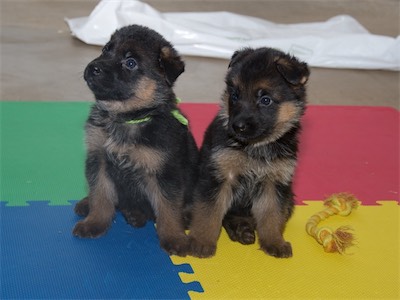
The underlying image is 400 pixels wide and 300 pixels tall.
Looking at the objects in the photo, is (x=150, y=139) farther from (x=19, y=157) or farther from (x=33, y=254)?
(x=19, y=157)

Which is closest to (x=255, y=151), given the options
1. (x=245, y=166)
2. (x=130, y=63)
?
(x=245, y=166)

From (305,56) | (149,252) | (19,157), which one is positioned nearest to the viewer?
(149,252)

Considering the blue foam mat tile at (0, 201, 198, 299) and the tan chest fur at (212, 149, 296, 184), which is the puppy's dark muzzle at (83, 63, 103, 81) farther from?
the blue foam mat tile at (0, 201, 198, 299)

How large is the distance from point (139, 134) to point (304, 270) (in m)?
1.35

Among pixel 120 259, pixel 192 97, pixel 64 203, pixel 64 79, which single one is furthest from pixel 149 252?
pixel 64 79

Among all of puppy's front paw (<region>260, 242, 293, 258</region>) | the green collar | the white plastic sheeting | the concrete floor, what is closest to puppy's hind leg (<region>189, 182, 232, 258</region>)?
puppy's front paw (<region>260, 242, 293, 258</region>)

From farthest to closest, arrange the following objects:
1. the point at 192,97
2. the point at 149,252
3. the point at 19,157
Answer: the point at 192,97 → the point at 19,157 → the point at 149,252

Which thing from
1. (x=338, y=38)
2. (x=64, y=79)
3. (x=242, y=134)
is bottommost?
(x=64, y=79)

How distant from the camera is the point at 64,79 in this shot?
7.95m

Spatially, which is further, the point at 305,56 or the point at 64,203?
the point at 305,56

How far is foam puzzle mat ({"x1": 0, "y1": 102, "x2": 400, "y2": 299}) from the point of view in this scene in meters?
3.82

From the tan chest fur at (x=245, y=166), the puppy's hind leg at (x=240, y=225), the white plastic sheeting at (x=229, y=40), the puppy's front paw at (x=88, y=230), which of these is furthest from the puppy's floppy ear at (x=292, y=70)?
the white plastic sheeting at (x=229, y=40)

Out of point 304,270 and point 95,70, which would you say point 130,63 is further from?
point 304,270

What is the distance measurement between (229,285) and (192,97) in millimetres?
4078
